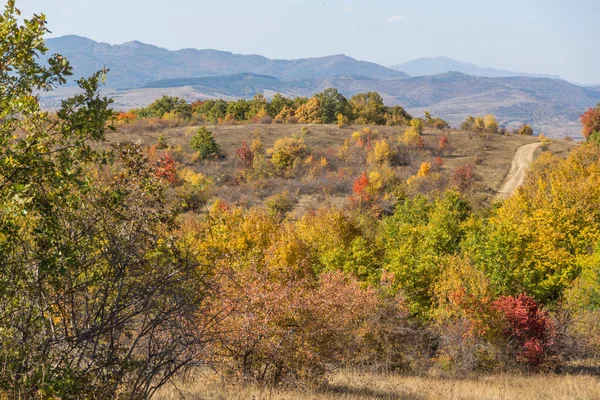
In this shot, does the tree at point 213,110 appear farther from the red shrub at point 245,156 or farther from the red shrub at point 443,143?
the red shrub at point 443,143

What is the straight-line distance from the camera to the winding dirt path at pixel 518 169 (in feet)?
244

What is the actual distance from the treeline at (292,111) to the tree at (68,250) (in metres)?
103

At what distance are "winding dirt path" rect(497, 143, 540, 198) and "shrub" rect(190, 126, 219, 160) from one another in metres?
44.5

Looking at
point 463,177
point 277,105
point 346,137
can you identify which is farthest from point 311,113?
point 463,177

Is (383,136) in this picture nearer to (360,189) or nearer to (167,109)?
(360,189)

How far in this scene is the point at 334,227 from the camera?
4319 cm

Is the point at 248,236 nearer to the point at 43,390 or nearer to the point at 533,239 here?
the point at 533,239

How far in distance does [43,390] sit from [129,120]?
360ft

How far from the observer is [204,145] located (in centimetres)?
8994

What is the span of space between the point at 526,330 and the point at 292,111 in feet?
322

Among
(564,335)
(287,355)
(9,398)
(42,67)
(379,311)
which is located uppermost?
(42,67)

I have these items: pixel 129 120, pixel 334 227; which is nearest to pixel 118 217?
pixel 334 227

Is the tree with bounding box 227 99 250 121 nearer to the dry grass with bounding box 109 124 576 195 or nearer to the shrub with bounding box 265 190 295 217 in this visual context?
the dry grass with bounding box 109 124 576 195

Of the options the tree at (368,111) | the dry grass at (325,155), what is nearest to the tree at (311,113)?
the dry grass at (325,155)
